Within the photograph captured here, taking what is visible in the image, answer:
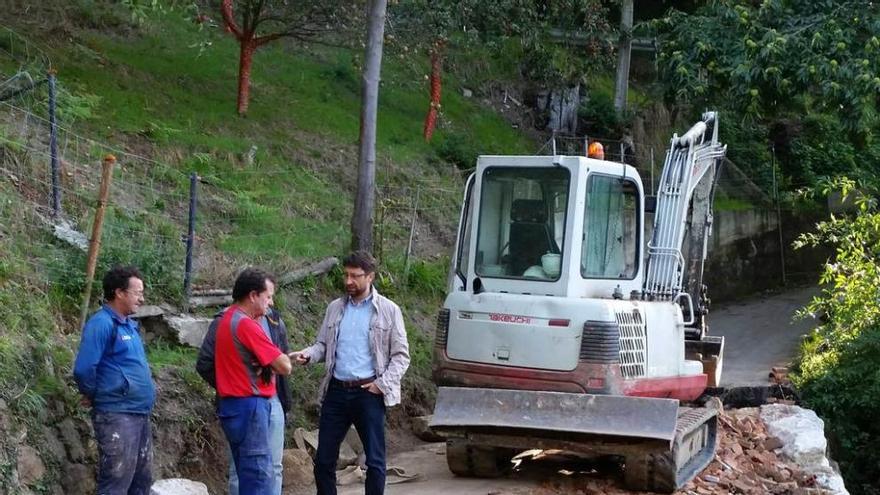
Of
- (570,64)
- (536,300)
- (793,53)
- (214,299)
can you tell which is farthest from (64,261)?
(570,64)

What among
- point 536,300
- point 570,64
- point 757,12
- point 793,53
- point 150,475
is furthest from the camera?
point 570,64

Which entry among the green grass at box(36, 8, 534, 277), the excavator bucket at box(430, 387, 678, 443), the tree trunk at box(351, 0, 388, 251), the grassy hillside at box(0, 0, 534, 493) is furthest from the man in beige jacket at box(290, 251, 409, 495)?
the tree trunk at box(351, 0, 388, 251)

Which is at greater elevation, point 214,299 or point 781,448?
point 214,299

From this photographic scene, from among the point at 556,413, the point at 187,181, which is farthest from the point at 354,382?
the point at 187,181

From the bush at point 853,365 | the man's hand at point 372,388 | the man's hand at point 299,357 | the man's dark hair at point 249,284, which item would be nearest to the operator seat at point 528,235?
the man's hand at point 372,388

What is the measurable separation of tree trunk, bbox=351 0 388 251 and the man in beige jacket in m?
5.26

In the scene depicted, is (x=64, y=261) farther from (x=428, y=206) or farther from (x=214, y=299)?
(x=428, y=206)

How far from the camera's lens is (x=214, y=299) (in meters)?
11.3

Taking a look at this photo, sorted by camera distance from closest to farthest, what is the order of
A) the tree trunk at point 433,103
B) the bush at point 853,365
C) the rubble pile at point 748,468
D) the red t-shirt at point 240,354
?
1. the red t-shirt at point 240,354
2. the rubble pile at point 748,468
3. the bush at point 853,365
4. the tree trunk at point 433,103

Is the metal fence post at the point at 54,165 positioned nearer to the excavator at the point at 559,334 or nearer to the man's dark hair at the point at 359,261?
the excavator at the point at 559,334

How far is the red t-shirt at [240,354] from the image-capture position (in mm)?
7113

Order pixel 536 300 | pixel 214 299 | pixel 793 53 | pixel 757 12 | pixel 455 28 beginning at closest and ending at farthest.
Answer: pixel 536 300
pixel 214 299
pixel 793 53
pixel 757 12
pixel 455 28

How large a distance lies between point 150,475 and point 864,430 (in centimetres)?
1166

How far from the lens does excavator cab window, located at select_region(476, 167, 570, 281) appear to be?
9.70m
